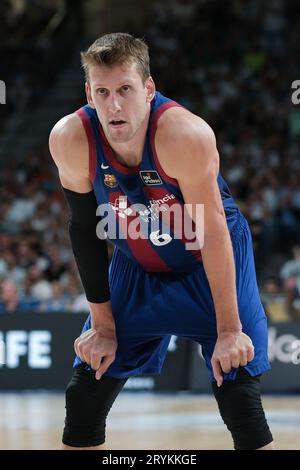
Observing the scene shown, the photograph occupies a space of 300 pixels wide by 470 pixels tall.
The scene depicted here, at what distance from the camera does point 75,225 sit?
4035 millimetres

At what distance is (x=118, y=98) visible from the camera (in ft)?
11.6

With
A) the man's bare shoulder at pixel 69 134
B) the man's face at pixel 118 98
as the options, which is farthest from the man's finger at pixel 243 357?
the man's bare shoulder at pixel 69 134

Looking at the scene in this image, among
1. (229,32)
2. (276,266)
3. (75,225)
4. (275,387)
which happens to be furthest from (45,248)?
(75,225)

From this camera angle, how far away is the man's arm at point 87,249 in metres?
3.84

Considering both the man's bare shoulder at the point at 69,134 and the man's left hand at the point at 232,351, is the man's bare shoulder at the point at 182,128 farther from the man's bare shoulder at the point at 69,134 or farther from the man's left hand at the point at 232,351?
the man's left hand at the point at 232,351

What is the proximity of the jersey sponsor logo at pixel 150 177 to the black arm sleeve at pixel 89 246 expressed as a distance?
304 mm

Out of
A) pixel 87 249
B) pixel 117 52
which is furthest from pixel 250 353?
pixel 117 52

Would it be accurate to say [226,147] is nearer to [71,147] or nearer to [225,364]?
[71,147]

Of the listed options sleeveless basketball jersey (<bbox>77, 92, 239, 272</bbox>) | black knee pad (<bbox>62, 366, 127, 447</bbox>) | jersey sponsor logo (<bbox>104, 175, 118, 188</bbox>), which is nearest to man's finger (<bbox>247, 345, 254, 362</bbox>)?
sleeveless basketball jersey (<bbox>77, 92, 239, 272</bbox>)

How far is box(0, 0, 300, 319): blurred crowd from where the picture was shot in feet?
41.4

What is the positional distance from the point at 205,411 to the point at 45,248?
5347 mm

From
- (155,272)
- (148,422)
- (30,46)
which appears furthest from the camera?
(30,46)

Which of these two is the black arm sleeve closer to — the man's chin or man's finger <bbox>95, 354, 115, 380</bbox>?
man's finger <bbox>95, 354, 115, 380</bbox>

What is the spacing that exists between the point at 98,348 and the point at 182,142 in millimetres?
987
